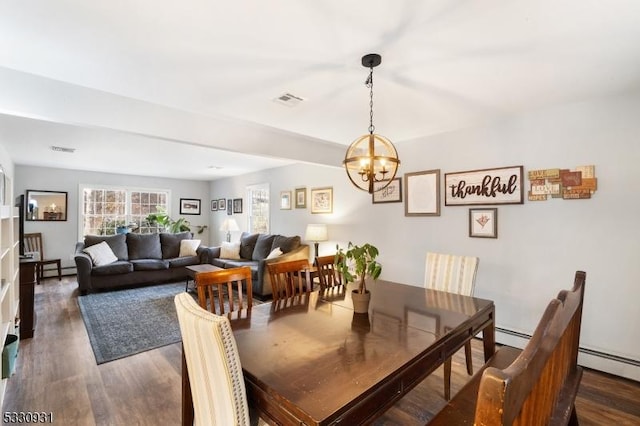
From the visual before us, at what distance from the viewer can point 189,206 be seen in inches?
321

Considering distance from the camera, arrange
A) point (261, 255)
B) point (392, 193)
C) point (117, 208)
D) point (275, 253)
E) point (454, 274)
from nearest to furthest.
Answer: point (454, 274)
point (392, 193)
point (275, 253)
point (261, 255)
point (117, 208)

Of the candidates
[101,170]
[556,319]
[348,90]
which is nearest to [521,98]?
[348,90]

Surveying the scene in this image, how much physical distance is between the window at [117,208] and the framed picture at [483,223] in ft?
23.0

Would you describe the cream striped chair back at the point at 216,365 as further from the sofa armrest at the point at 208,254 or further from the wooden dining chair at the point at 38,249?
the wooden dining chair at the point at 38,249

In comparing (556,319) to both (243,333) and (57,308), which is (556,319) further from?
(57,308)

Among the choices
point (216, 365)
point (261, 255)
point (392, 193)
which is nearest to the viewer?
point (216, 365)

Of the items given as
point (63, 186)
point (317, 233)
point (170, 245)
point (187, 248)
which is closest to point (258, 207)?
point (187, 248)

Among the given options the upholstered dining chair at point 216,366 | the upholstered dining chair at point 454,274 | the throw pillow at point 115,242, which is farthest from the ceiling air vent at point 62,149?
the upholstered dining chair at point 454,274

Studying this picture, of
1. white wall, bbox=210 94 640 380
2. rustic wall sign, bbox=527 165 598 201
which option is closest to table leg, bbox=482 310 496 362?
white wall, bbox=210 94 640 380

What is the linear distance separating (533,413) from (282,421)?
0.72 m

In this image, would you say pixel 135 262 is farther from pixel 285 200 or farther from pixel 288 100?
pixel 288 100

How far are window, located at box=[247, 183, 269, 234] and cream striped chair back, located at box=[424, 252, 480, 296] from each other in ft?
14.1

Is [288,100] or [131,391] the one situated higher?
[288,100]

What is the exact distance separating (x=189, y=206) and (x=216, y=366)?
25.4ft
